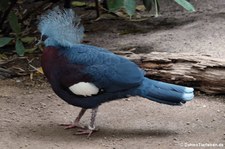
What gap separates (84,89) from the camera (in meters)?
3.14

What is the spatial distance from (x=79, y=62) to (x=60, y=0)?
2691 mm

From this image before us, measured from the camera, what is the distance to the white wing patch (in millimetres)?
3139

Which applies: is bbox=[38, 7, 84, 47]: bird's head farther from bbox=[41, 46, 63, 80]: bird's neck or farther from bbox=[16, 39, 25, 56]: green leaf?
bbox=[16, 39, 25, 56]: green leaf

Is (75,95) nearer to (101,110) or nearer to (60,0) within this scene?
(101,110)

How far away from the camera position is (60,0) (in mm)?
5723

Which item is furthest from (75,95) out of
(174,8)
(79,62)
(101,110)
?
(174,8)

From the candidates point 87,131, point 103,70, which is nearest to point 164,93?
point 103,70

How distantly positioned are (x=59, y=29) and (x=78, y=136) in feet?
2.16

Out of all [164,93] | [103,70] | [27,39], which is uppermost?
[103,70]

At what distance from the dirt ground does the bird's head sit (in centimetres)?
54

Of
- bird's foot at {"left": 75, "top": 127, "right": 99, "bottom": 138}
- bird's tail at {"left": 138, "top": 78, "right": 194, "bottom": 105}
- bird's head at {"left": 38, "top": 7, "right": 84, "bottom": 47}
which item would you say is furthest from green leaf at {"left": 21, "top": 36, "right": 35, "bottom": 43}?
bird's tail at {"left": 138, "top": 78, "right": 194, "bottom": 105}

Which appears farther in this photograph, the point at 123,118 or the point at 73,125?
the point at 123,118

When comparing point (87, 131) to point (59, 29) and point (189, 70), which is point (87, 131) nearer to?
Answer: point (59, 29)

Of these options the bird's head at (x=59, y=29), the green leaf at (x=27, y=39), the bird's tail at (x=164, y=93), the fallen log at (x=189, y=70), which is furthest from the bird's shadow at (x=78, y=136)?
the green leaf at (x=27, y=39)
